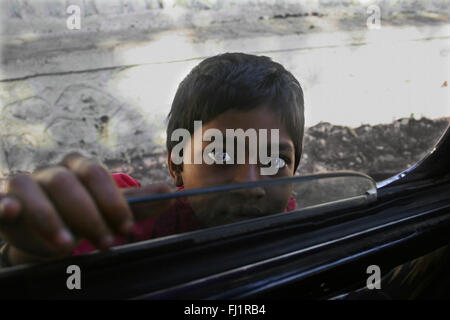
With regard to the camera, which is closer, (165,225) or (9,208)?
(9,208)

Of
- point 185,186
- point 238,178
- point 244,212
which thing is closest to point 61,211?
point 244,212

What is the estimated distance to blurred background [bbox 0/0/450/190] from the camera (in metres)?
2.96

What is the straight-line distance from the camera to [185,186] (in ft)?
3.41

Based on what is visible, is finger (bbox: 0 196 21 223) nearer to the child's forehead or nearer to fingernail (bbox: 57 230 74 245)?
fingernail (bbox: 57 230 74 245)

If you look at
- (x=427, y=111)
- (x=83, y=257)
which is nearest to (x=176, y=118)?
(x=83, y=257)

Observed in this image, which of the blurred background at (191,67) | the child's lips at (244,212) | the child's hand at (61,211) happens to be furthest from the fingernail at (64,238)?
the blurred background at (191,67)

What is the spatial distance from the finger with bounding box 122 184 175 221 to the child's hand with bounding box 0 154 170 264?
0.03 meters

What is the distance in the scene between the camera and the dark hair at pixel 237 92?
106 centimetres

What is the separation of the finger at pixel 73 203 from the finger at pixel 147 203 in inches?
2.3

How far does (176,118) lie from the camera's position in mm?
1213

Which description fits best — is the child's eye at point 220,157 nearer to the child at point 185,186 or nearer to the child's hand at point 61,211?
the child at point 185,186

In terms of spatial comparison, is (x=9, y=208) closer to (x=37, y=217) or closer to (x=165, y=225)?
(x=37, y=217)

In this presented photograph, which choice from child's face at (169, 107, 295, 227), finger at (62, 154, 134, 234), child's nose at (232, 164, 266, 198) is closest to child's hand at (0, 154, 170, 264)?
finger at (62, 154, 134, 234)

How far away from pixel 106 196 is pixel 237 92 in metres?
0.69
